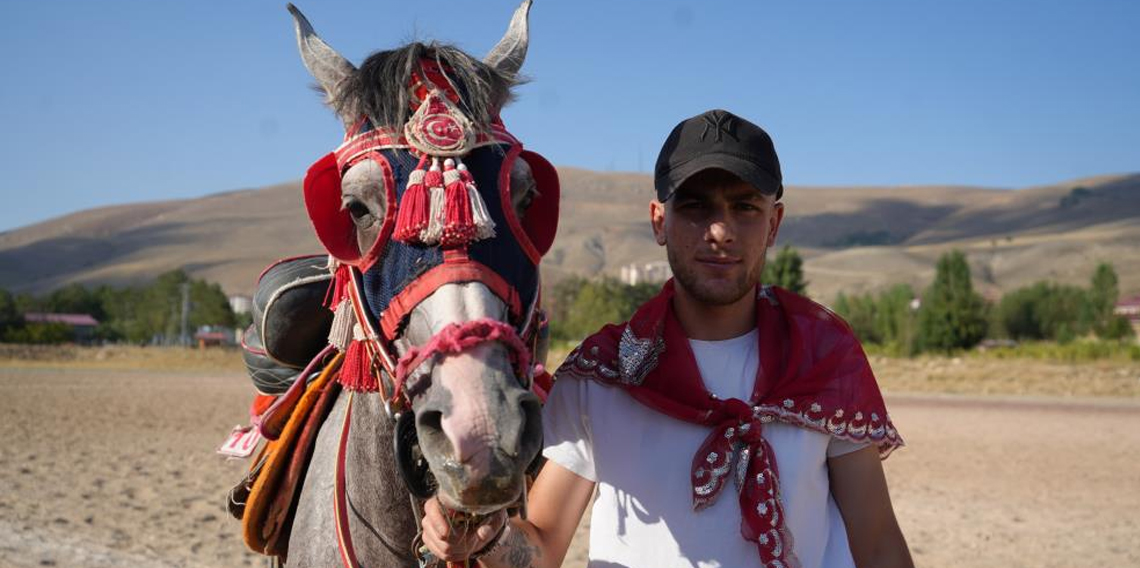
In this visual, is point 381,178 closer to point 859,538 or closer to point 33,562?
point 859,538

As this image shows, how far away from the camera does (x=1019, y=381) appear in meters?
35.2

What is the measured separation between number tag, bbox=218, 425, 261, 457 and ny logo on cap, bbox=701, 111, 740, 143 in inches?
111

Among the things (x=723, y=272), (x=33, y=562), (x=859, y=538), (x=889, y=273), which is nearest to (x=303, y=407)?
(x=723, y=272)

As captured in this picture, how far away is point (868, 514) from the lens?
106 inches

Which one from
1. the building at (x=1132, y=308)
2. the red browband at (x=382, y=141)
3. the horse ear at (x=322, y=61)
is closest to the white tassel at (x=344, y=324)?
the red browband at (x=382, y=141)

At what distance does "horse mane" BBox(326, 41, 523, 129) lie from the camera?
8.91ft

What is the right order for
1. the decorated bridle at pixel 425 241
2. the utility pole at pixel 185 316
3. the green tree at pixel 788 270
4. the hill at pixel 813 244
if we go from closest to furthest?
the decorated bridle at pixel 425 241, the green tree at pixel 788 270, the utility pole at pixel 185 316, the hill at pixel 813 244

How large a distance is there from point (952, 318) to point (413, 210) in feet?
186

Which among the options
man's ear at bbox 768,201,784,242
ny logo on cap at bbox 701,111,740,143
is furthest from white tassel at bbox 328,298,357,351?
man's ear at bbox 768,201,784,242

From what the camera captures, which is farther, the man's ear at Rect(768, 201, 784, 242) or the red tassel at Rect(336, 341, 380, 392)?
the man's ear at Rect(768, 201, 784, 242)

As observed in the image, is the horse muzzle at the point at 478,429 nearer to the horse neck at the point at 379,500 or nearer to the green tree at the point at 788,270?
the horse neck at the point at 379,500

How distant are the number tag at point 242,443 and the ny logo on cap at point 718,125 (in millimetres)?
2826

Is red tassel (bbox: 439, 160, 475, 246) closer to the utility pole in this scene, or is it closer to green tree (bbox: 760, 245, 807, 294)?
green tree (bbox: 760, 245, 807, 294)

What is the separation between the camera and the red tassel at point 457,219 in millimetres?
2422
